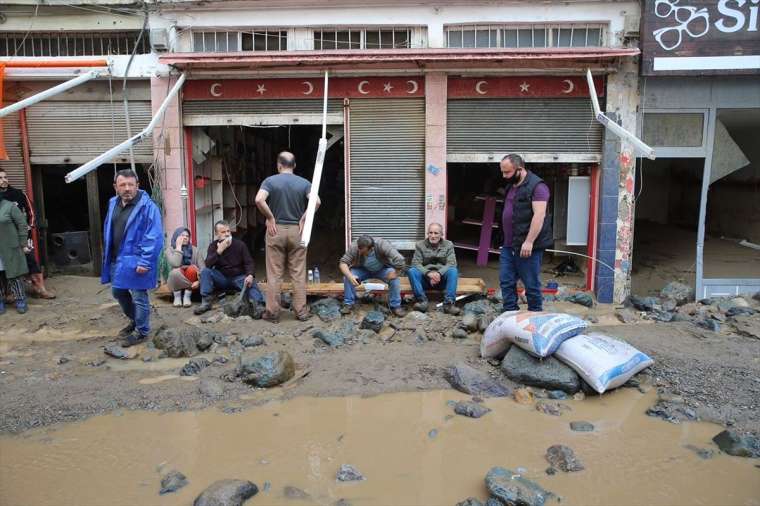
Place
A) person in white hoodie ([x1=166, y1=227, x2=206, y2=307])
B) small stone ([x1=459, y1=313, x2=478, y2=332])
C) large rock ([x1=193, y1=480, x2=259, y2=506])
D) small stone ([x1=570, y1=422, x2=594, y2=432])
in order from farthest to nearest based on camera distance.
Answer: person in white hoodie ([x1=166, y1=227, x2=206, y2=307]) → small stone ([x1=459, y1=313, x2=478, y2=332]) → small stone ([x1=570, y1=422, x2=594, y2=432]) → large rock ([x1=193, y1=480, x2=259, y2=506])

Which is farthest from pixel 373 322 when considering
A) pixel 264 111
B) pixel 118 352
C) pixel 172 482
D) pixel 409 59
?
pixel 264 111

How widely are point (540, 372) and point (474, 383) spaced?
55cm

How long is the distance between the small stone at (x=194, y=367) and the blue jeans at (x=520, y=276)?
2.97 meters

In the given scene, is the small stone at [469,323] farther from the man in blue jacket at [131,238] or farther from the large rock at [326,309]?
the man in blue jacket at [131,238]

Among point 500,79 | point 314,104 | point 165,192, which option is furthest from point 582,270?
point 165,192

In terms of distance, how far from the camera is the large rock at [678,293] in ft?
25.4

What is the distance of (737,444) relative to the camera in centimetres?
376

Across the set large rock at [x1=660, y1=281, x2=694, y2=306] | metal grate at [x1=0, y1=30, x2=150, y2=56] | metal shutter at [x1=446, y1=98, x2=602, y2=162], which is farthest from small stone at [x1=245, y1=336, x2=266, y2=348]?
large rock at [x1=660, y1=281, x2=694, y2=306]

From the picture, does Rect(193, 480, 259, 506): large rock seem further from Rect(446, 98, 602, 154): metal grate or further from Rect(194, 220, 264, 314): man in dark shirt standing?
Rect(446, 98, 602, 154): metal grate

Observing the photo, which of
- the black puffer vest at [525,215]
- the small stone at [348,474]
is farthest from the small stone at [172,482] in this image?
the black puffer vest at [525,215]

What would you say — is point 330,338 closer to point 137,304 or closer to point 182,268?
point 137,304

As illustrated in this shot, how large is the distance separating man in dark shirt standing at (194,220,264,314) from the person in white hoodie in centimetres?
27

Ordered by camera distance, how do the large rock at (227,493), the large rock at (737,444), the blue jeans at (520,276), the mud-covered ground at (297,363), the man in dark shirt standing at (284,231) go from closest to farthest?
the large rock at (227,493) < the large rock at (737,444) < the mud-covered ground at (297,363) < the blue jeans at (520,276) < the man in dark shirt standing at (284,231)

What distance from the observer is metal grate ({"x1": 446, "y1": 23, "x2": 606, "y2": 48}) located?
7.66m
